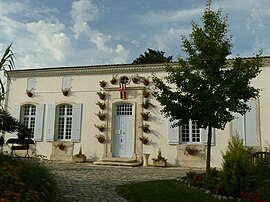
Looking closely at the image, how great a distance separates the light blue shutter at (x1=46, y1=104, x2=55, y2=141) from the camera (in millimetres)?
15578

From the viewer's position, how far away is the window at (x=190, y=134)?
14.0m

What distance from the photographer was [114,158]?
14250 mm

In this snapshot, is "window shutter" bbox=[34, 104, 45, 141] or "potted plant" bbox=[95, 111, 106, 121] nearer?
"potted plant" bbox=[95, 111, 106, 121]

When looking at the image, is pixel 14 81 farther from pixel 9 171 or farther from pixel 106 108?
pixel 9 171

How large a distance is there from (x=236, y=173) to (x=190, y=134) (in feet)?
24.3

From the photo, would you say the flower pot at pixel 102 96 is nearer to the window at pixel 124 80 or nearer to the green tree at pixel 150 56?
the window at pixel 124 80

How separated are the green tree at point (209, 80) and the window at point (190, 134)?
489 cm

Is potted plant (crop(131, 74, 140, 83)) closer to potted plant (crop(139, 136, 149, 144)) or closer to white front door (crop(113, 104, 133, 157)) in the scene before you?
white front door (crop(113, 104, 133, 157))

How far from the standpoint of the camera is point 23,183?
5039 mm

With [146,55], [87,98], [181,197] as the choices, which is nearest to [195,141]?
[87,98]

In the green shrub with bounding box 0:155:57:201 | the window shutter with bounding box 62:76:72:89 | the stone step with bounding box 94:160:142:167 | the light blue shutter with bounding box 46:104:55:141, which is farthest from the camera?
the window shutter with bounding box 62:76:72:89

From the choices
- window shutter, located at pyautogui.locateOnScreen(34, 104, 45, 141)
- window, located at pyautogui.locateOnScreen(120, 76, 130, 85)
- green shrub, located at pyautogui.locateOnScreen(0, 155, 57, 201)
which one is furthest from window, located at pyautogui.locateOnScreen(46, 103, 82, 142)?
green shrub, located at pyautogui.locateOnScreen(0, 155, 57, 201)

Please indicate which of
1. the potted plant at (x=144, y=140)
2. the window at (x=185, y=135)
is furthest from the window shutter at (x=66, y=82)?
the window at (x=185, y=135)

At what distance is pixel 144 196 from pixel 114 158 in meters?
7.84
